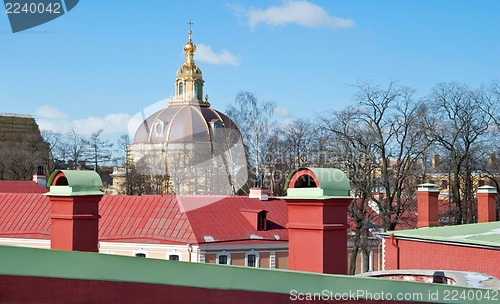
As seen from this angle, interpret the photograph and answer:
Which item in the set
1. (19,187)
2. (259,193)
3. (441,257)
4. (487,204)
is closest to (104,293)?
(441,257)

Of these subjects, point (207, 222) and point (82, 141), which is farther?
point (82, 141)

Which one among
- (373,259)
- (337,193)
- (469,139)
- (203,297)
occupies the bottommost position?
(373,259)

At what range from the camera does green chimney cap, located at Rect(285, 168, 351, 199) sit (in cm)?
659

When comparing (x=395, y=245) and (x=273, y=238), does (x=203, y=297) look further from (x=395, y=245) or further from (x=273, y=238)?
(x=273, y=238)

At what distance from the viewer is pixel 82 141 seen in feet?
162

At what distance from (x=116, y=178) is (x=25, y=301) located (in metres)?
47.3

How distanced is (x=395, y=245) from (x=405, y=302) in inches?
368

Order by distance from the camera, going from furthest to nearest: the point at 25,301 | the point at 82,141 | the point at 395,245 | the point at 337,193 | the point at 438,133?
the point at 82,141 → the point at 438,133 → the point at 395,245 → the point at 337,193 → the point at 25,301

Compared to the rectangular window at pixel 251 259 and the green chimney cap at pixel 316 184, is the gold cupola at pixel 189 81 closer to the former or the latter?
the rectangular window at pixel 251 259

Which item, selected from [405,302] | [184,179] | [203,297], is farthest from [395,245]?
[184,179]

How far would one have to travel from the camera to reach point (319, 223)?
659cm

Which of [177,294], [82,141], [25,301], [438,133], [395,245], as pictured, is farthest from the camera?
[82,141]

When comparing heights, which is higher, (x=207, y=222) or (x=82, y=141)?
(x=82, y=141)

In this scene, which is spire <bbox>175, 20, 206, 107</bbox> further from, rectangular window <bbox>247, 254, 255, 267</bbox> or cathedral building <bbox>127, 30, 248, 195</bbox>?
rectangular window <bbox>247, 254, 255, 267</bbox>
